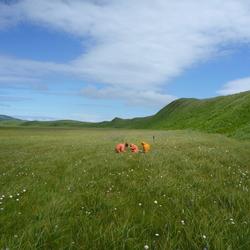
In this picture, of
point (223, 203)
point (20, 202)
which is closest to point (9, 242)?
point (20, 202)

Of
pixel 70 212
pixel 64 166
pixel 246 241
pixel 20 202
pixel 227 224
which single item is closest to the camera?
pixel 246 241

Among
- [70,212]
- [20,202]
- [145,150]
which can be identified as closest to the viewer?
[70,212]

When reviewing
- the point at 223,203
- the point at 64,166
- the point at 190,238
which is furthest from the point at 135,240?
the point at 64,166

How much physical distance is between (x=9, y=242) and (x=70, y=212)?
1.83 m

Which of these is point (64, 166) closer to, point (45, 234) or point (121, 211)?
point (121, 211)

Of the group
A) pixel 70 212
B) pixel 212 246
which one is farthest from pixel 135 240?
pixel 70 212

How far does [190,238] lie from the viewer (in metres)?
5.22

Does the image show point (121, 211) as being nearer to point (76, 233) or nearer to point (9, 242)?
point (76, 233)

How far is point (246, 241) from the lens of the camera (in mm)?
5125

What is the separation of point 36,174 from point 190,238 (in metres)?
8.26

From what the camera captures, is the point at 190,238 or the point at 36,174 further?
the point at 36,174

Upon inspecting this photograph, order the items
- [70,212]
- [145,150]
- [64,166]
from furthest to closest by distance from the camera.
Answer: [145,150], [64,166], [70,212]

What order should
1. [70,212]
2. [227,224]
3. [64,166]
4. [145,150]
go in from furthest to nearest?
1. [145,150]
2. [64,166]
3. [70,212]
4. [227,224]

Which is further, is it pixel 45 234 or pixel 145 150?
pixel 145 150
